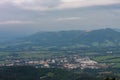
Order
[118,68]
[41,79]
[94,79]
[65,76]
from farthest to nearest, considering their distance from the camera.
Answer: [118,68]
[65,76]
[41,79]
[94,79]

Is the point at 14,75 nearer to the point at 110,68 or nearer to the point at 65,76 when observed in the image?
the point at 65,76

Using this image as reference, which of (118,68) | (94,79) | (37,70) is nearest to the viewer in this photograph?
(94,79)

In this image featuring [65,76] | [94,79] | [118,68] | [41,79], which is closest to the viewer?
[94,79]

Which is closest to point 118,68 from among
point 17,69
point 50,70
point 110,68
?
point 110,68

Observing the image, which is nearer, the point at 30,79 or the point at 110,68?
the point at 30,79

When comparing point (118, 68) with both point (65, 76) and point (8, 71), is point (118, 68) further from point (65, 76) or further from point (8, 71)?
point (8, 71)

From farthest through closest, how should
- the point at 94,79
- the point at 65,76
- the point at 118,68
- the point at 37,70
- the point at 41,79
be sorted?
the point at 118,68 → the point at 37,70 → the point at 65,76 → the point at 41,79 → the point at 94,79

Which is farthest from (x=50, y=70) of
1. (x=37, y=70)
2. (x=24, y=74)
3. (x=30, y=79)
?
(x=30, y=79)

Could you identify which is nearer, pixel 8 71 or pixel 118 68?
pixel 8 71
